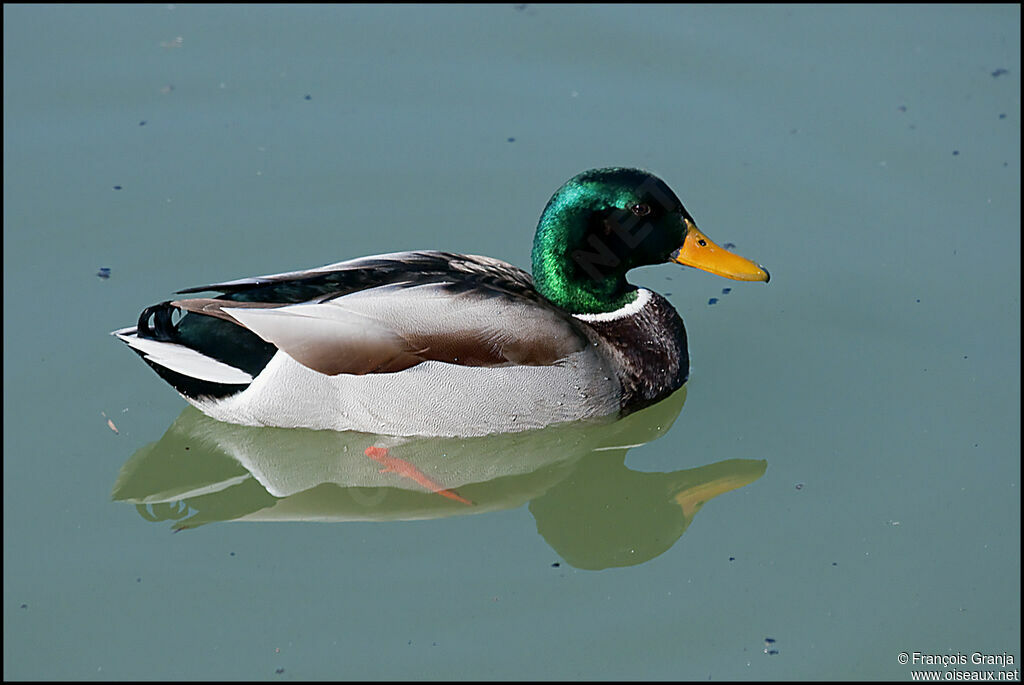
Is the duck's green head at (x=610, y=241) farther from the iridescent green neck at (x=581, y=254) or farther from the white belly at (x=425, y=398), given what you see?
the white belly at (x=425, y=398)

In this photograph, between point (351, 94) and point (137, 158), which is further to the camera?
point (351, 94)

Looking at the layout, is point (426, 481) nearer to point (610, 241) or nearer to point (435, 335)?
point (435, 335)

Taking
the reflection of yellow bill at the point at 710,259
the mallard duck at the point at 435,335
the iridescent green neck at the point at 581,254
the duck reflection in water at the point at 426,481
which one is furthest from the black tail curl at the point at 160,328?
the reflection of yellow bill at the point at 710,259

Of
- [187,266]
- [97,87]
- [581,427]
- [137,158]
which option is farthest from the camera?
[97,87]

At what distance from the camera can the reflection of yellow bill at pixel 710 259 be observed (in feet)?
19.1

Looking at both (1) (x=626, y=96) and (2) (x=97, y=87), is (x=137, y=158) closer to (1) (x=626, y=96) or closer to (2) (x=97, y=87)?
(2) (x=97, y=87)

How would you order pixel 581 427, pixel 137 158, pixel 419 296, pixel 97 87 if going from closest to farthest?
pixel 419 296 → pixel 581 427 → pixel 137 158 → pixel 97 87

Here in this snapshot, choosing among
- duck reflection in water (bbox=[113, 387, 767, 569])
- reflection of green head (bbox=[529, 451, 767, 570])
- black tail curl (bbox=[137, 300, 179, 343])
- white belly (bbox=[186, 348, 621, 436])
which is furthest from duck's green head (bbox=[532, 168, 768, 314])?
Answer: black tail curl (bbox=[137, 300, 179, 343])

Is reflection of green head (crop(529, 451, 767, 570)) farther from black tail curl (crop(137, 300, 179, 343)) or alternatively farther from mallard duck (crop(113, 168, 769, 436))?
black tail curl (crop(137, 300, 179, 343))

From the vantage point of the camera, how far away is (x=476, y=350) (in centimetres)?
542

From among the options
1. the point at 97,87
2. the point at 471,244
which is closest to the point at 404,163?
the point at 471,244

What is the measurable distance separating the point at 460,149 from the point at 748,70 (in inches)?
75.1

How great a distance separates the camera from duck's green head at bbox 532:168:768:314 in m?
5.62

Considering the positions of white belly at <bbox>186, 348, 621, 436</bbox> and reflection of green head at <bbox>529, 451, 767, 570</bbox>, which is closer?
reflection of green head at <bbox>529, 451, 767, 570</bbox>
